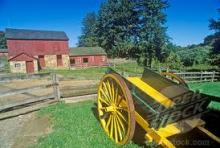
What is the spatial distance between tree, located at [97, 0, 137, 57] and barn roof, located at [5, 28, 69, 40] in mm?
9145

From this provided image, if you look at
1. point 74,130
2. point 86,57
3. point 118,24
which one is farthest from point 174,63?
point 74,130

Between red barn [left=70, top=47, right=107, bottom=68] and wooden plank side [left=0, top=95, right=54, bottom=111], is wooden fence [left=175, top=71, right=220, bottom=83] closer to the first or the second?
wooden plank side [left=0, top=95, right=54, bottom=111]

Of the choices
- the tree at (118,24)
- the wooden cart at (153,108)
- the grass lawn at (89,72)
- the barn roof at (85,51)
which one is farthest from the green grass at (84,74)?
the tree at (118,24)

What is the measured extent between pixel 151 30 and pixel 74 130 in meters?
39.9

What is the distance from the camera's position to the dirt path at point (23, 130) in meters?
5.56

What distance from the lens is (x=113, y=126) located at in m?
5.27

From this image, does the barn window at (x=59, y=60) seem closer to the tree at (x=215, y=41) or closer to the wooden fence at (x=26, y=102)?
the tree at (x=215, y=41)

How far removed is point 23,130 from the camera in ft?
21.0

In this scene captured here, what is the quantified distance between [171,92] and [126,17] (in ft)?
137

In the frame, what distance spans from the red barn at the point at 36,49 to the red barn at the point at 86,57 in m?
1.57

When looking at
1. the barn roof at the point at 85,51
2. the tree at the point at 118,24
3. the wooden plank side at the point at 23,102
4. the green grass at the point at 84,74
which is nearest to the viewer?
the wooden plank side at the point at 23,102

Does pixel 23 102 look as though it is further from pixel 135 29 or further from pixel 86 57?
pixel 135 29

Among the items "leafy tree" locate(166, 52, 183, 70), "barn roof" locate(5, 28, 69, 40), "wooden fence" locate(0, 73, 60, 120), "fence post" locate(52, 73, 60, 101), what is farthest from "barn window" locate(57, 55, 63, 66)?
"fence post" locate(52, 73, 60, 101)

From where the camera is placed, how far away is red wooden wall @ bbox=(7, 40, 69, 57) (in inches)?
1465
